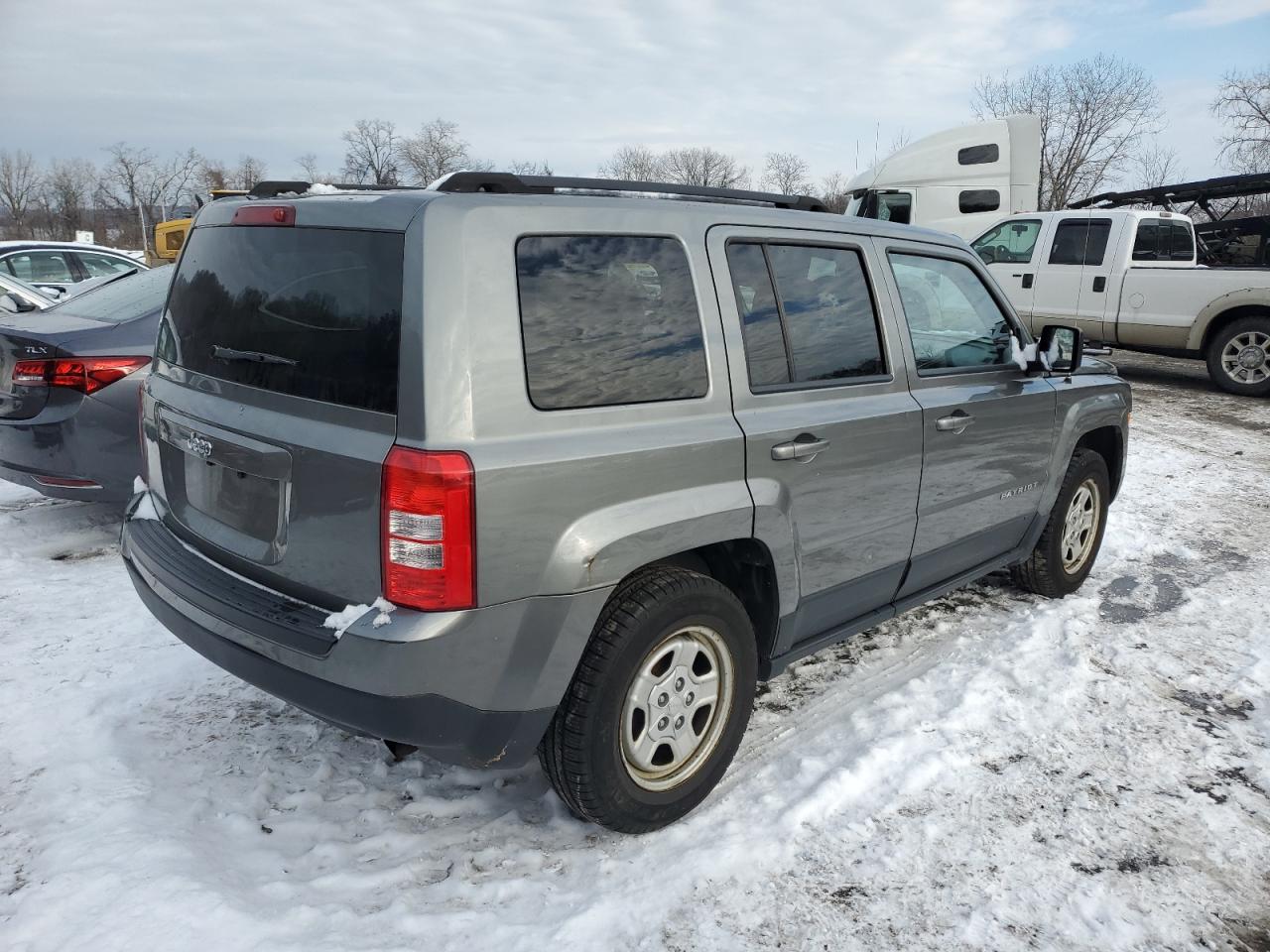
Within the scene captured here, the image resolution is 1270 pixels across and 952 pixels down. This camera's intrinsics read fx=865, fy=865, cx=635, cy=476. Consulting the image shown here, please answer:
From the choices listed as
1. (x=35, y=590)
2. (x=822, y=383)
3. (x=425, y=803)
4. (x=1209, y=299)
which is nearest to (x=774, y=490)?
(x=822, y=383)

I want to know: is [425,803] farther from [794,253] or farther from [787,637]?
[794,253]

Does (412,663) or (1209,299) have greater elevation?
(1209,299)

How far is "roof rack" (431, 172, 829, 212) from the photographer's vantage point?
236 centimetres

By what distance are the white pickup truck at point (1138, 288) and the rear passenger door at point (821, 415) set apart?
832 cm

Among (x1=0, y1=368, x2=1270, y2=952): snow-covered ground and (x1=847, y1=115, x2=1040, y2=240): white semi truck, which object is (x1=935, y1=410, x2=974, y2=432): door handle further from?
(x1=847, y1=115, x2=1040, y2=240): white semi truck

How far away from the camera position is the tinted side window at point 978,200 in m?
15.3

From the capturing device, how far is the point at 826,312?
3.09 metres

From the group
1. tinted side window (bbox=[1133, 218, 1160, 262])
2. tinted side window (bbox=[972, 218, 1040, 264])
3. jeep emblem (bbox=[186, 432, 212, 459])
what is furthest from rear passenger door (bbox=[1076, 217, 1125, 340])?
jeep emblem (bbox=[186, 432, 212, 459])

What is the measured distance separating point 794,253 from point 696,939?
2.17 m

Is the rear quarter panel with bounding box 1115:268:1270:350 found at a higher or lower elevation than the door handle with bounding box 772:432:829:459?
higher

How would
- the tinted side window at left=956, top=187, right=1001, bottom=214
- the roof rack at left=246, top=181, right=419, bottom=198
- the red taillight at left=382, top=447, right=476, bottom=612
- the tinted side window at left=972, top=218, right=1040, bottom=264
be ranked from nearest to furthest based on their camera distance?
1. the red taillight at left=382, top=447, right=476, bottom=612
2. the roof rack at left=246, top=181, right=419, bottom=198
3. the tinted side window at left=972, top=218, right=1040, bottom=264
4. the tinted side window at left=956, top=187, right=1001, bottom=214

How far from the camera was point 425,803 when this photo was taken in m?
2.80

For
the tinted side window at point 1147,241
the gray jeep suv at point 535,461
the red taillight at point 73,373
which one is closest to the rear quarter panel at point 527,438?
the gray jeep suv at point 535,461

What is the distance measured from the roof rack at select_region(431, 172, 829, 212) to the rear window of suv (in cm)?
31
